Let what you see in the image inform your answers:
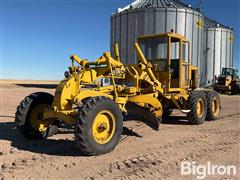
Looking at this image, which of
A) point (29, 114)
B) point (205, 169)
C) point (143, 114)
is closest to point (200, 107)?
point (143, 114)

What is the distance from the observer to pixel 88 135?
20.2 feet

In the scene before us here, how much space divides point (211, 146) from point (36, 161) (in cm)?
370

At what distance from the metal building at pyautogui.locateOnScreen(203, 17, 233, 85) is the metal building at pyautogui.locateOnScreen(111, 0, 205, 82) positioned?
21.1 feet

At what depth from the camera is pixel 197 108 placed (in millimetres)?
10656

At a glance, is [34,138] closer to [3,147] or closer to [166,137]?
[3,147]

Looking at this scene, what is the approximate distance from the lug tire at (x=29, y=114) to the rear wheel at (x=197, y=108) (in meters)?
4.44

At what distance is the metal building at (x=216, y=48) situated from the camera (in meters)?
31.9

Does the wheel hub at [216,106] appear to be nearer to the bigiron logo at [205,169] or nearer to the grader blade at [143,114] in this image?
the grader blade at [143,114]

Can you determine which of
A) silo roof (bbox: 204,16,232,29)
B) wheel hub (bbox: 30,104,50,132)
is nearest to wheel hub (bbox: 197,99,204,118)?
wheel hub (bbox: 30,104,50,132)

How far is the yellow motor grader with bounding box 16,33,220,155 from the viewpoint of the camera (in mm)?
6500

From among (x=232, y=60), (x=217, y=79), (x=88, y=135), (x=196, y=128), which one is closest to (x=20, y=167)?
(x=88, y=135)

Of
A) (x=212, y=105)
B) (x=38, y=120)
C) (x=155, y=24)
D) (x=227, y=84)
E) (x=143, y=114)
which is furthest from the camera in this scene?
(x=227, y=84)

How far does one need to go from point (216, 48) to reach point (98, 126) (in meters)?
28.0

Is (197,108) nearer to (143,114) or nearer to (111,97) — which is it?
(143,114)
